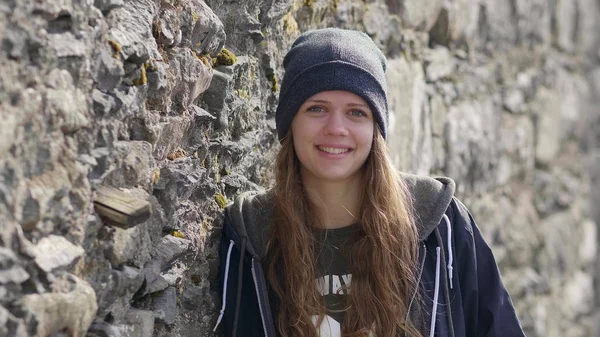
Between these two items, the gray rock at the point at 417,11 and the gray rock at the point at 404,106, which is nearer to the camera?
the gray rock at the point at 404,106

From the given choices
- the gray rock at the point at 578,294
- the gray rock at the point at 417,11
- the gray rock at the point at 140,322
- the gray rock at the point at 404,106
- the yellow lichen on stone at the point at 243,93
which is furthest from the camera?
the gray rock at the point at 578,294

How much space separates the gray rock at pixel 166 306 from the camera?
199cm

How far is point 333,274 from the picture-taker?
2.30 meters

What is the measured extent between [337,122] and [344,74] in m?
0.13

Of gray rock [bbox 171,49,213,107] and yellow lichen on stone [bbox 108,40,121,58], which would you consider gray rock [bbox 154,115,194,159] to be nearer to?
gray rock [bbox 171,49,213,107]

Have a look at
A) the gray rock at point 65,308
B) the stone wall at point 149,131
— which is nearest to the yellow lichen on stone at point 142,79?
the stone wall at point 149,131

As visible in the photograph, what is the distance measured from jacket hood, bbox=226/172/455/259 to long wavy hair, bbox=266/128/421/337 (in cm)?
3

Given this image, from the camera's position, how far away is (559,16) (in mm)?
6633

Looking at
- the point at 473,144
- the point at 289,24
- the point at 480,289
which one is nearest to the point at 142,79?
the point at 480,289

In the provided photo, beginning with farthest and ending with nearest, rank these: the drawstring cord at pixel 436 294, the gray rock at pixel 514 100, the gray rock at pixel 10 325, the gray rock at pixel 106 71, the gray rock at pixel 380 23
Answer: the gray rock at pixel 514 100, the gray rock at pixel 380 23, the drawstring cord at pixel 436 294, the gray rock at pixel 106 71, the gray rock at pixel 10 325

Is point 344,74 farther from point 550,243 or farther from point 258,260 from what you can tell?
point 550,243

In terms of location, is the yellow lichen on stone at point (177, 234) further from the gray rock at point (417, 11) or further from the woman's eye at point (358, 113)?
the gray rock at point (417, 11)

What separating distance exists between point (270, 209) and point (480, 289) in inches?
24.2

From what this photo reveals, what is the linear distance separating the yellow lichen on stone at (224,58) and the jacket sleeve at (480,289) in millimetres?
744
